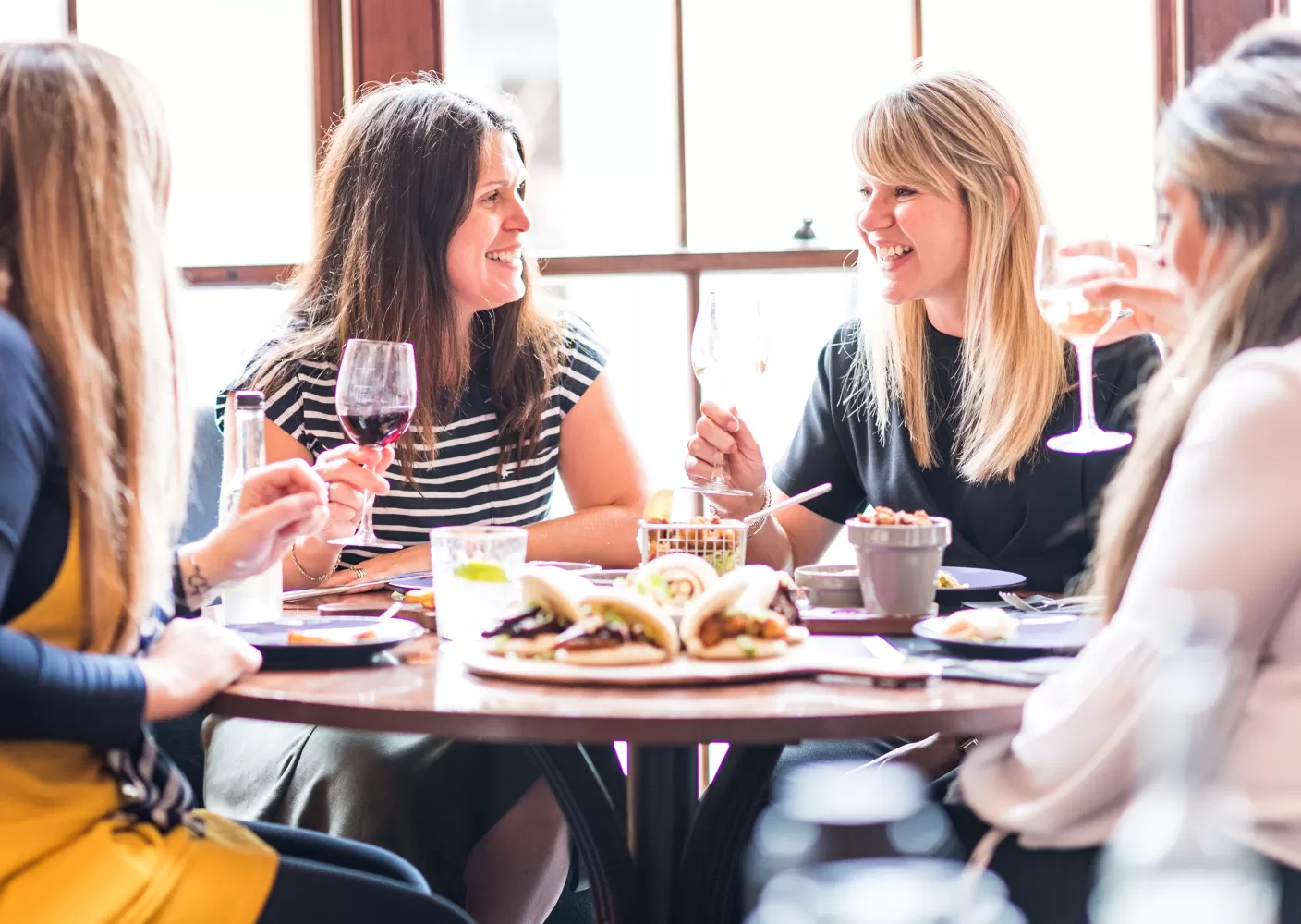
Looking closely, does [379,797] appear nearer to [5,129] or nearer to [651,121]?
[5,129]

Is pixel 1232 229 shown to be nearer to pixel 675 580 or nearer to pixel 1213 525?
pixel 1213 525

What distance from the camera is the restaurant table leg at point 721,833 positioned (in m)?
1.31

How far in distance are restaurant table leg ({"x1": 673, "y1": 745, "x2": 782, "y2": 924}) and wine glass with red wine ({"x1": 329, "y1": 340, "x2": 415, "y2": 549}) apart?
1.85 ft

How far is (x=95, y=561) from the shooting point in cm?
110

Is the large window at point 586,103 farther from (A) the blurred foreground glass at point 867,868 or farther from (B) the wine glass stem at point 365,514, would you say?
(A) the blurred foreground glass at point 867,868

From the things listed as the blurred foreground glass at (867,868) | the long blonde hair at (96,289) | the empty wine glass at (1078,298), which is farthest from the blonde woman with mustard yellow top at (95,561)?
the empty wine glass at (1078,298)

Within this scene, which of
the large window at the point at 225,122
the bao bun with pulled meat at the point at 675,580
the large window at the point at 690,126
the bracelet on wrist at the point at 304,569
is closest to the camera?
the bao bun with pulled meat at the point at 675,580

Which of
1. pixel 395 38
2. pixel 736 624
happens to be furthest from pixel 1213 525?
pixel 395 38

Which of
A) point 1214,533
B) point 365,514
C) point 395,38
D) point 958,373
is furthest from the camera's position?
point 395,38

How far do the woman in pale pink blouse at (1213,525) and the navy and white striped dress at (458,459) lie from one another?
1.18 metres

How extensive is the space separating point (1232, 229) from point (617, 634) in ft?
2.08

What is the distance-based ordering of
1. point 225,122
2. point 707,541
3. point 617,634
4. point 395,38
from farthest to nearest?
1. point 225,122
2. point 395,38
3. point 707,541
4. point 617,634

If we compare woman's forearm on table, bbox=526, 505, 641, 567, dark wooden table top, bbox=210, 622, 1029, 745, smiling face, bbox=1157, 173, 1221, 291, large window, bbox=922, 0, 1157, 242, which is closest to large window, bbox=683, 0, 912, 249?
large window, bbox=922, 0, 1157, 242

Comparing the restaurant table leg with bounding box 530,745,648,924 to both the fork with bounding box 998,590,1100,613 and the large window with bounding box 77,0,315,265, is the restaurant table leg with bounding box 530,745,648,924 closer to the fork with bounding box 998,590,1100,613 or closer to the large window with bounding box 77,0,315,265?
the fork with bounding box 998,590,1100,613
